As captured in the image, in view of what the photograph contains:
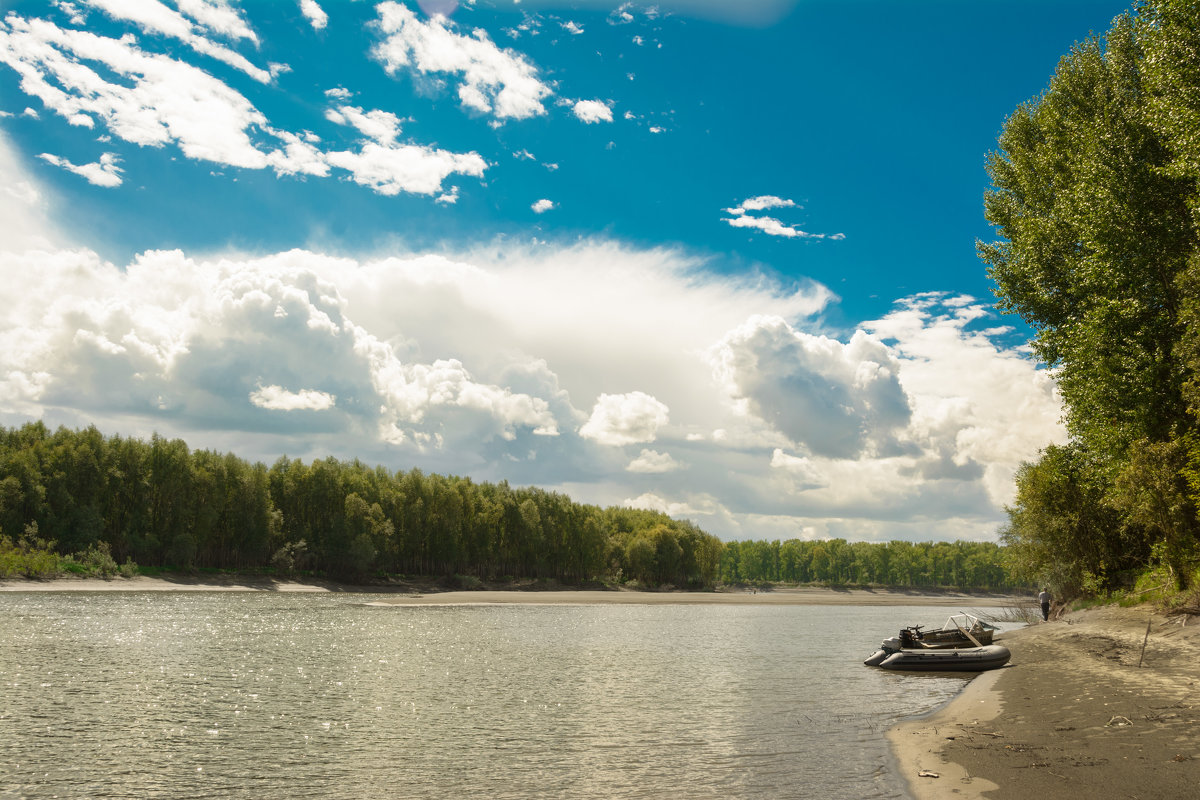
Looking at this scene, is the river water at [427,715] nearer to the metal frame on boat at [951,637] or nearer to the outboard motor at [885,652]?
the outboard motor at [885,652]

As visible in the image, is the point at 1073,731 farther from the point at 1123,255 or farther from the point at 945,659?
the point at 1123,255

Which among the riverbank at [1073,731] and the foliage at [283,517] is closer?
the riverbank at [1073,731]

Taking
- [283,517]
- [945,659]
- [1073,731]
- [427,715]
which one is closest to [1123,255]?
[945,659]

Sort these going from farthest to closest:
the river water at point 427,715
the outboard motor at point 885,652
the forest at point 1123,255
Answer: the outboard motor at point 885,652 < the forest at point 1123,255 < the river water at point 427,715

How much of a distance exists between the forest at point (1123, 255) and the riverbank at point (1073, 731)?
730 centimetres

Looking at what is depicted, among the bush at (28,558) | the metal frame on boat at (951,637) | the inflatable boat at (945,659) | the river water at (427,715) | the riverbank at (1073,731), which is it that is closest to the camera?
the riverbank at (1073,731)

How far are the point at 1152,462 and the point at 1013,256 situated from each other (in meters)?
13.6

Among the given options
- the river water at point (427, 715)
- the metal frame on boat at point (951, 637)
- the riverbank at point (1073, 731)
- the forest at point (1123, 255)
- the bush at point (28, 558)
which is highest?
the forest at point (1123, 255)

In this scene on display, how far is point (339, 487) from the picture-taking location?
11950 centimetres

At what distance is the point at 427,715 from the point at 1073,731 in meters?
19.1

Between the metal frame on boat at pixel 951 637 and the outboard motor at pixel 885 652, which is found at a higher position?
the metal frame on boat at pixel 951 637

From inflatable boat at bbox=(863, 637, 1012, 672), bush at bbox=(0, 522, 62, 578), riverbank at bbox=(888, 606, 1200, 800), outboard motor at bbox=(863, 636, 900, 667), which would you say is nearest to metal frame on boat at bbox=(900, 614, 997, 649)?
outboard motor at bbox=(863, 636, 900, 667)

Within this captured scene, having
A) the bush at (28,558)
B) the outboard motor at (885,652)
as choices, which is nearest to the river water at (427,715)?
the outboard motor at (885,652)

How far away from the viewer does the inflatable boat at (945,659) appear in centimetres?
3378
